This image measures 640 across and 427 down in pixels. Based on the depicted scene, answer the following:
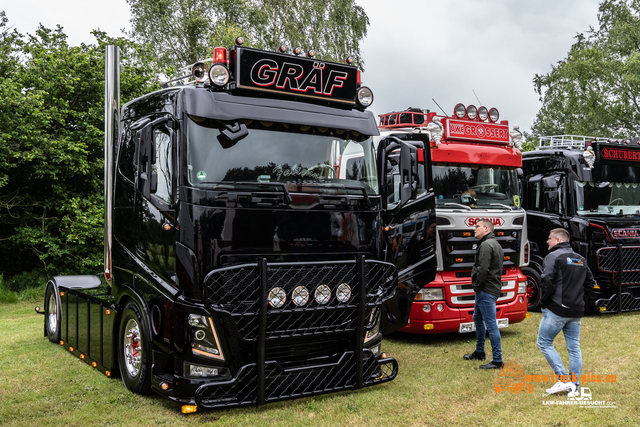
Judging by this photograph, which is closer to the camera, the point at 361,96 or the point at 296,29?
the point at 361,96

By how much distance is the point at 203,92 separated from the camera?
5258 millimetres

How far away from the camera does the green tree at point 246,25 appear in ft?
82.1

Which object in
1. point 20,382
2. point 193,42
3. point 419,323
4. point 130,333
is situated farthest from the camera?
point 193,42

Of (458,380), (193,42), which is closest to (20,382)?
(458,380)

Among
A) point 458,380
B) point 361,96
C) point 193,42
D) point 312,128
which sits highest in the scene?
point 193,42

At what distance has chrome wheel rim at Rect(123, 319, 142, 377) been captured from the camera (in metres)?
5.88

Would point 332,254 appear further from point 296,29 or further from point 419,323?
point 296,29

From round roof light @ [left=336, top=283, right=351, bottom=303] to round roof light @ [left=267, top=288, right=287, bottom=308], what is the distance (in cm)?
58

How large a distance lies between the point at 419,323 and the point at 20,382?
17.2 feet

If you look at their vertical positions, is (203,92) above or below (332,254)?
above

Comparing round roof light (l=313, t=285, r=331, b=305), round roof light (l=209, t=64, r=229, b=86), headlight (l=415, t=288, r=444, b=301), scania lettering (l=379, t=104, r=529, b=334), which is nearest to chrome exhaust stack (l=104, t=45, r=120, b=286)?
round roof light (l=209, t=64, r=229, b=86)

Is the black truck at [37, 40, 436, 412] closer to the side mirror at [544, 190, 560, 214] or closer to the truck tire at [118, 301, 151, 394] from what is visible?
the truck tire at [118, 301, 151, 394]

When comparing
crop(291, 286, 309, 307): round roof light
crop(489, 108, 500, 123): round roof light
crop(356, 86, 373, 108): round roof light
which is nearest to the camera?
crop(291, 286, 309, 307): round roof light

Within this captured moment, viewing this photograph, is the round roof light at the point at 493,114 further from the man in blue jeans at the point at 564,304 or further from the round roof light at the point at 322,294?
the round roof light at the point at 322,294
